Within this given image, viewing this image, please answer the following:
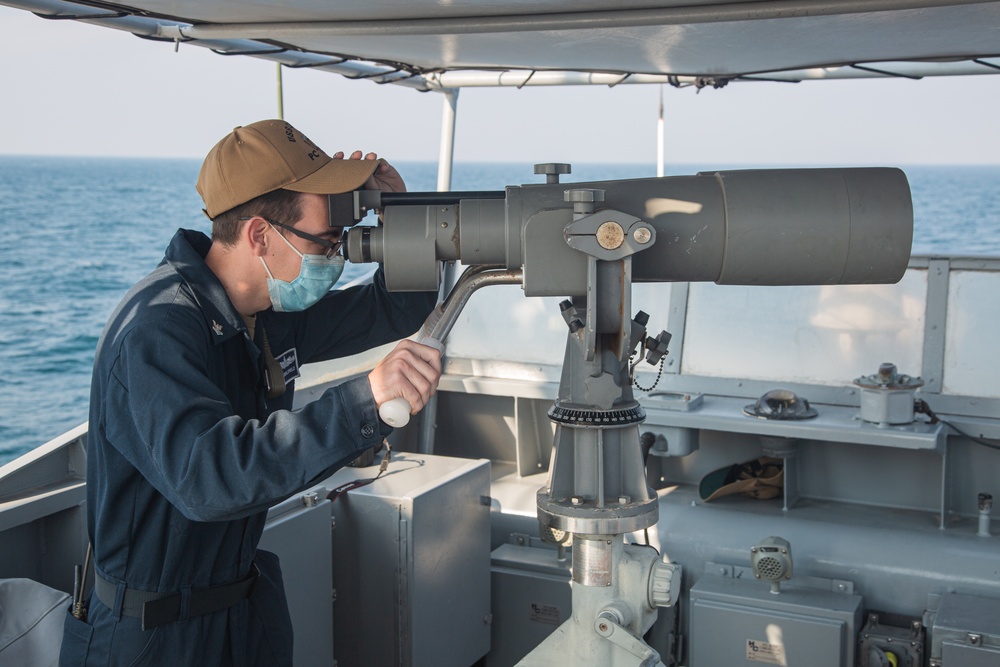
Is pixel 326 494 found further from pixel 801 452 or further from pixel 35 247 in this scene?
pixel 35 247

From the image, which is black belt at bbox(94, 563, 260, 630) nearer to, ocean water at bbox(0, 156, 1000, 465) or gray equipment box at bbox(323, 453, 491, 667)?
gray equipment box at bbox(323, 453, 491, 667)

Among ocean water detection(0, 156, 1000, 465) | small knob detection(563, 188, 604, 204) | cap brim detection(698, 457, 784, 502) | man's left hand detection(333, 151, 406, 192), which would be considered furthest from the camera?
ocean water detection(0, 156, 1000, 465)

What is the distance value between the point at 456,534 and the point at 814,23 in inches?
72.1

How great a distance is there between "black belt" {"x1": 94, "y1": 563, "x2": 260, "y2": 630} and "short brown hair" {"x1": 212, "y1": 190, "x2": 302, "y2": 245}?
24.5 inches

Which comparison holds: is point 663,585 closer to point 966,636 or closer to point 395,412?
point 395,412

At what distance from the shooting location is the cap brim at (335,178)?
1714 millimetres

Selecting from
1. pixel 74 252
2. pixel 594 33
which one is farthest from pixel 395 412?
pixel 74 252

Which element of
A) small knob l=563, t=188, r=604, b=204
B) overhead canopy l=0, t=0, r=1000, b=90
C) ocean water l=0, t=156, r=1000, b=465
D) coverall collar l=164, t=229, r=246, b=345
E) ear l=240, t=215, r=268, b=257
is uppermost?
overhead canopy l=0, t=0, r=1000, b=90

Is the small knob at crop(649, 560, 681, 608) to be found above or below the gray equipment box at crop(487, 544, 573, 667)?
above

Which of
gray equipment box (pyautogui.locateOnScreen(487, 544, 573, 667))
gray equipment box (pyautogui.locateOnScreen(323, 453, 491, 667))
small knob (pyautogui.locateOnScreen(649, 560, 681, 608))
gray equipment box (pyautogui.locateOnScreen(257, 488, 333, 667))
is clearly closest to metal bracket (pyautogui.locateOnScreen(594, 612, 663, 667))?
small knob (pyautogui.locateOnScreen(649, 560, 681, 608))

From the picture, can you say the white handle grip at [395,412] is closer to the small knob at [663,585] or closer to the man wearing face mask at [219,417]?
the man wearing face mask at [219,417]

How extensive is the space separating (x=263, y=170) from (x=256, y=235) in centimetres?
12

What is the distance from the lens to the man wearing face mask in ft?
4.58

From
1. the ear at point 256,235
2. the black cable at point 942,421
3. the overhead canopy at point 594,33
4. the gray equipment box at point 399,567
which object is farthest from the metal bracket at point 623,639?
the black cable at point 942,421
